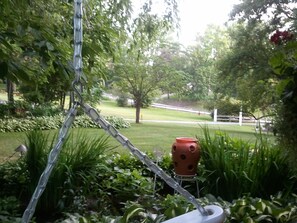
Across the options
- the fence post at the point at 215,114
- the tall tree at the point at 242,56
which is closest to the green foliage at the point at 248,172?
the fence post at the point at 215,114

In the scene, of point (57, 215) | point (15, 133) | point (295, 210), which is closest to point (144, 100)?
point (15, 133)

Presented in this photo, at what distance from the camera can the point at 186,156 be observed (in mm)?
1965

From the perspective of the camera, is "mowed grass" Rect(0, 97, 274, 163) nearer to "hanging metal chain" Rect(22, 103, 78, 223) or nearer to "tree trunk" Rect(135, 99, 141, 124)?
"tree trunk" Rect(135, 99, 141, 124)

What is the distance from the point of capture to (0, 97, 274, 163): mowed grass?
3299 millimetres

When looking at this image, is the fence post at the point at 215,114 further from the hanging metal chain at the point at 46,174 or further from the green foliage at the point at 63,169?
the hanging metal chain at the point at 46,174

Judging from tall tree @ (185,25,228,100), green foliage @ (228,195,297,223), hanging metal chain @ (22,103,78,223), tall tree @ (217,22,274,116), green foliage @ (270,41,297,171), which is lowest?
green foliage @ (228,195,297,223)

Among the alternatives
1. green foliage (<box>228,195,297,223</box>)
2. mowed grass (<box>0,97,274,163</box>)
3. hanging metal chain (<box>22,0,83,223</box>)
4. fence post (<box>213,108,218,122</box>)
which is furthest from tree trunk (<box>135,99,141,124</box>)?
hanging metal chain (<box>22,0,83,223</box>)

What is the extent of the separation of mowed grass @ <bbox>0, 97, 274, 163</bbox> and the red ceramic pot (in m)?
0.47

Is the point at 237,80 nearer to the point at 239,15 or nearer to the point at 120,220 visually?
the point at 239,15

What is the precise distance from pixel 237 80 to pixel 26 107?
425 cm

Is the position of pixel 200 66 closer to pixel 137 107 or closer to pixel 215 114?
pixel 215 114

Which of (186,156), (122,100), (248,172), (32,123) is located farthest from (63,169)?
(122,100)

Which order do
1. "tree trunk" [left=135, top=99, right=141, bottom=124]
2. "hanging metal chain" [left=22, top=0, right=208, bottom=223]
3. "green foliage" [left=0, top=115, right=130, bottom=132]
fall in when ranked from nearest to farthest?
"hanging metal chain" [left=22, top=0, right=208, bottom=223], "green foliage" [left=0, top=115, right=130, bottom=132], "tree trunk" [left=135, top=99, right=141, bottom=124]

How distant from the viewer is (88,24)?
4.92ft
